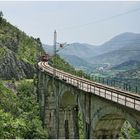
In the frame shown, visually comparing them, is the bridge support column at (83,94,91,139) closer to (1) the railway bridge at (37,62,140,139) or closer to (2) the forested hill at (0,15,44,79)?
(1) the railway bridge at (37,62,140,139)

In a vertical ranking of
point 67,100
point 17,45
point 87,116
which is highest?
point 17,45

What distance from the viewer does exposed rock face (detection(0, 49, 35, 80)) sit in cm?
12812

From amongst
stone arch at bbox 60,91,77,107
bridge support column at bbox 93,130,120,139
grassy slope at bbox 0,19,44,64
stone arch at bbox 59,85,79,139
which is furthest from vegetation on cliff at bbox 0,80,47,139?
bridge support column at bbox 93,130,120,139

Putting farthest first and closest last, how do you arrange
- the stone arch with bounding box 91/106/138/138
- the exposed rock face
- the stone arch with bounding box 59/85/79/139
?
the exposed rock face → the stone arch with bounding box 59/85/79/139 → the stone arch with bounding box 91/106/138/138

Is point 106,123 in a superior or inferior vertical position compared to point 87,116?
inferior

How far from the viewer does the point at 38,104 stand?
118 metres

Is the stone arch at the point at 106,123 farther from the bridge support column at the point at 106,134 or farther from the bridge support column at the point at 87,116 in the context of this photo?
the bridge support column at the point at 87,116

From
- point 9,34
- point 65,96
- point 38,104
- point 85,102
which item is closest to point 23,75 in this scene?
point 38,104

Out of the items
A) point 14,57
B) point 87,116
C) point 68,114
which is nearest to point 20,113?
point 68,114

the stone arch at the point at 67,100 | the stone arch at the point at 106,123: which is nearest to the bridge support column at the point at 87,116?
the stone arch at the point at 106,123

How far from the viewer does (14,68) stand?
435 feet

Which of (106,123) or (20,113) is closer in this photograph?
(106,123)

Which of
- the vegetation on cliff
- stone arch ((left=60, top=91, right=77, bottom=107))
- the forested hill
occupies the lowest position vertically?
the vegetation on cliff

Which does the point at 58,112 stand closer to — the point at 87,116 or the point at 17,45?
the point at 87,116
